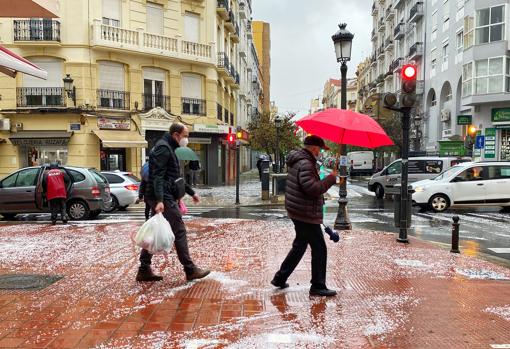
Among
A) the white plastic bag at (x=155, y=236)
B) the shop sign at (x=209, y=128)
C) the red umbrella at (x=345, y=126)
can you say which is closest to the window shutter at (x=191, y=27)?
the shop sign at (x=209, y=128)

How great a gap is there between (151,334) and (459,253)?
596 cm

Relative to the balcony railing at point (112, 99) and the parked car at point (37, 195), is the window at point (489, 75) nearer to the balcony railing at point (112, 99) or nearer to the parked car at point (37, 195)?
the balcony railing at point (112, 99)

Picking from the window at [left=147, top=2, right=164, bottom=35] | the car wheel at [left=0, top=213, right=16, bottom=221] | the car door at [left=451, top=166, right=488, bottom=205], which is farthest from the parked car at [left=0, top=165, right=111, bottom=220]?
the window at [left=147, top=2, right=164, bottom=35]

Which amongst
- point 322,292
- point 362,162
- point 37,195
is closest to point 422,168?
point 37,195

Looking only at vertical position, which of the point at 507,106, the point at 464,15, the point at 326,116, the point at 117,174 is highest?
the point at 464,15

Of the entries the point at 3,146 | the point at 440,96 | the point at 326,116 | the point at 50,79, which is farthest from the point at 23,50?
the point at 440,96

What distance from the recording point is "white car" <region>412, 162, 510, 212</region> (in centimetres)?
1467

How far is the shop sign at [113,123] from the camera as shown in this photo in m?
23.5

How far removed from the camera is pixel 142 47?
24000 mm

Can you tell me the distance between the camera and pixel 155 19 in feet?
82.6

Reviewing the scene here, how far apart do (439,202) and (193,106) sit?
52.4ft

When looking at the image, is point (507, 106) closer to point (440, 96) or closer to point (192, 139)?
point (440, 96)

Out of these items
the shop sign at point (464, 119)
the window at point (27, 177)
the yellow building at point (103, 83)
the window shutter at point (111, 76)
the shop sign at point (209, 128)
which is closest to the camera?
the window at point (27, 177)

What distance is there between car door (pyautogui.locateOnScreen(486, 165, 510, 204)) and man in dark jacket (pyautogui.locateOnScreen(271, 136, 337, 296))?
11.8 meters
